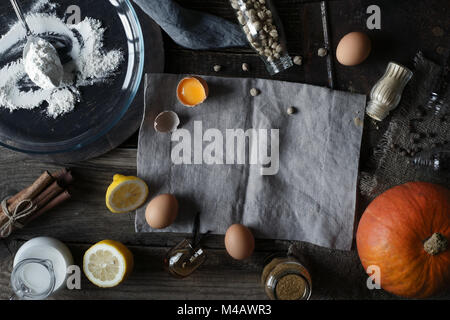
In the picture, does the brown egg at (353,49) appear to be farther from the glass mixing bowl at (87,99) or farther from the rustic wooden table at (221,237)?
the glass mixing bowl at (87,99)

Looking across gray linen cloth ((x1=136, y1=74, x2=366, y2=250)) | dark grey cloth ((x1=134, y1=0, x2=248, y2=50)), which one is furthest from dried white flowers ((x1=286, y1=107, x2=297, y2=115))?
dark grey cloth ((x1=134, y1=0, x2=248, y2=50))

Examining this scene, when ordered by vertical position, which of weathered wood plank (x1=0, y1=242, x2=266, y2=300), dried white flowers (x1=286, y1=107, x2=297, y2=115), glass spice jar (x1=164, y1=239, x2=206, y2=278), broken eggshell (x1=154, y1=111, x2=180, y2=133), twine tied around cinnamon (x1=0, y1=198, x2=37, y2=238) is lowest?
weathered wood plank (x1=0, y1=242, x2=266, y2=300)

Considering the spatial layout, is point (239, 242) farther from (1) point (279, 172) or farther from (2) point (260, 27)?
(2) point (260, 27)

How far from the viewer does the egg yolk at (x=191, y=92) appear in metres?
1.16

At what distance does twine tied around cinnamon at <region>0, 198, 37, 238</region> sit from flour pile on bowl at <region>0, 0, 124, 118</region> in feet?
0.85

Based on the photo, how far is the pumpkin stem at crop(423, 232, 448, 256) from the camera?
3.28 feet

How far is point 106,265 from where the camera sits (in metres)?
1.12

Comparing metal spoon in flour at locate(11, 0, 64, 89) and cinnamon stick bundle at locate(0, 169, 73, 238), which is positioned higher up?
metal spoon in flour at locate(11, 0, 64, 89)

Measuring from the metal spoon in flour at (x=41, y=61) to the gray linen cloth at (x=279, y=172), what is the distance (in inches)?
13.4

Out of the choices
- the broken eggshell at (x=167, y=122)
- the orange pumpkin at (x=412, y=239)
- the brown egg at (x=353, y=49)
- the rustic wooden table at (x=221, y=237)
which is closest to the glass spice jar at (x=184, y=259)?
the rustic wooden table at (x=221, y=237)

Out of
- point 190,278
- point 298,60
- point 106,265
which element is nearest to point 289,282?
point 190,278

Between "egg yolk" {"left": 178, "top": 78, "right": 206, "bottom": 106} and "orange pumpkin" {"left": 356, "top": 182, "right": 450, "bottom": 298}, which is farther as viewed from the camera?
"egg yolk" {"left": 178, "top": 78, "right": 206, "bottom": 106}

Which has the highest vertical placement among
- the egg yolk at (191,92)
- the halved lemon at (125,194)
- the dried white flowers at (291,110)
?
the egg yolk at (191,92)

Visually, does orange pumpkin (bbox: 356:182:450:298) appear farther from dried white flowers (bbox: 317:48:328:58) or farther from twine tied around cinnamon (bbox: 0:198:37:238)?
twine tied around cinnamon (bbox: 0:198:37:238)
